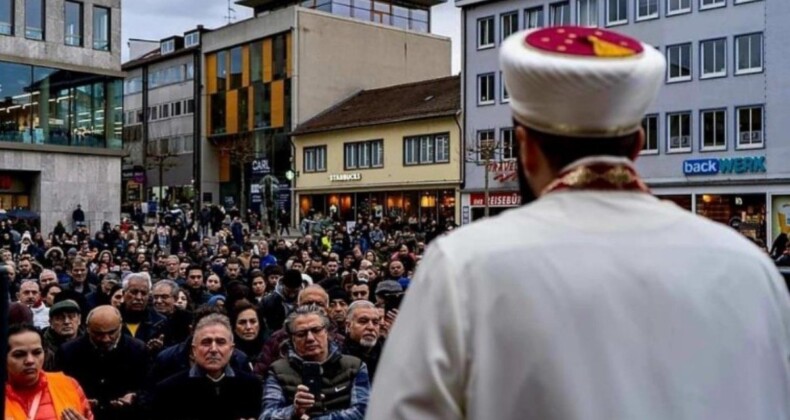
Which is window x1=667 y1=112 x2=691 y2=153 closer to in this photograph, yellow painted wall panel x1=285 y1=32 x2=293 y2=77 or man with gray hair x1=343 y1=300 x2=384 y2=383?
yellow painted wall panel x1=285 y1=32 x2=293 y2=77

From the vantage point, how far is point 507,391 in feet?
5.60

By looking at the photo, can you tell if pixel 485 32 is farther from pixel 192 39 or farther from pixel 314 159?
pixel 192 39

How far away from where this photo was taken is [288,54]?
5766 cm

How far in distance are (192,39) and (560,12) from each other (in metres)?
30.8

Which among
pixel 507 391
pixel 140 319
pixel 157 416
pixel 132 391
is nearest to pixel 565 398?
pixel 507 391

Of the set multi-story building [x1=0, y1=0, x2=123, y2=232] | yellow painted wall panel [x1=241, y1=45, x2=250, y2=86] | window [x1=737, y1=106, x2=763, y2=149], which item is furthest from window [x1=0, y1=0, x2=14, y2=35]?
window [x1=737, y1=106, x2=763, y2=149]

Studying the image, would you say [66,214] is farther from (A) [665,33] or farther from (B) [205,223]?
(A) [665,33]

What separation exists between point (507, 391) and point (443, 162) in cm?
4639

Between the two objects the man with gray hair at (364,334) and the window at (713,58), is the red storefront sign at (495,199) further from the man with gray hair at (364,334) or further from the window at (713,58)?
the man with gray hair at (364,334)

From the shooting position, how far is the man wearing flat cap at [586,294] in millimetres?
1708

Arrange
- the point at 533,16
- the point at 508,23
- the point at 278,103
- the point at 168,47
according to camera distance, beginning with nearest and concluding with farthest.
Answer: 1. the point at 533,16
2. the point at 508,23
3. the point at 278,103
4. the point at 168,47

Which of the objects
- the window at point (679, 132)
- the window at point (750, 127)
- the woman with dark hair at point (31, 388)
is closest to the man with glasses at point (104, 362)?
the woman with dark hair at point (31, 388)

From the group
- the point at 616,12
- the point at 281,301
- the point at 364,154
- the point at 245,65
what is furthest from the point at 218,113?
the point at 281,301

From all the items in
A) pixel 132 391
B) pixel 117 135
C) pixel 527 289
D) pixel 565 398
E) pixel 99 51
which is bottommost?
pixel 132 391
